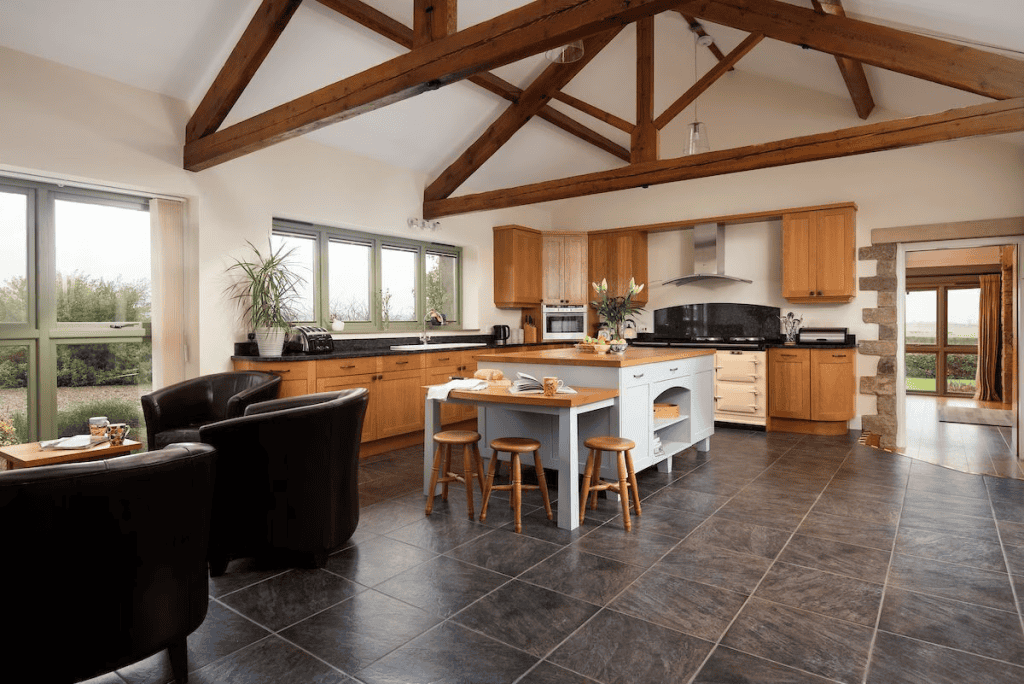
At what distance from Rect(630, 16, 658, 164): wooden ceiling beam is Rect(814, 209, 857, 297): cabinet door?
233cm

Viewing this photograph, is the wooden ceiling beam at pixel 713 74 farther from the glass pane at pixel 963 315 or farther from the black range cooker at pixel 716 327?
the glass pane at pixel 963 315

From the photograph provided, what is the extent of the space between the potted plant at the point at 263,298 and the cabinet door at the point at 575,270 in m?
3.94

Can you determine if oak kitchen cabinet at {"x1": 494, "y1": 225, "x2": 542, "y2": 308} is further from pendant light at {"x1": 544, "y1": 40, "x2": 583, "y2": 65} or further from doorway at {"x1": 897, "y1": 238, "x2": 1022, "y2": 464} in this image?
doorway at {"x1": 897, "y1": 238, "x2": 1022, "y2": 464}

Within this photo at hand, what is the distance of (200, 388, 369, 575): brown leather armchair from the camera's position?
97.4 inches

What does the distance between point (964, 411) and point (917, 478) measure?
15.7ft

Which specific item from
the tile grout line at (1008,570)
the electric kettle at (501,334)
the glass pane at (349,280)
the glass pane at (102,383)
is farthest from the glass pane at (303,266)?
the tile grout line at (1008,570)

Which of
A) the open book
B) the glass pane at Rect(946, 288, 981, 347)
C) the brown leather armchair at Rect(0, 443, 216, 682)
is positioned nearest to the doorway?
the glass pane at Rect(946, 288, 981, 347)

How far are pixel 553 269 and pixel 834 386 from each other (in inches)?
145

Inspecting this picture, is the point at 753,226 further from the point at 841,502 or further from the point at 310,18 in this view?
the point at 310,18

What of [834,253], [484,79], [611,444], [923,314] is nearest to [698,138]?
[834,253]

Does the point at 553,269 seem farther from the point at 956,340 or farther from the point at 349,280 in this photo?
the point at 956,340

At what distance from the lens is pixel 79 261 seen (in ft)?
13.5

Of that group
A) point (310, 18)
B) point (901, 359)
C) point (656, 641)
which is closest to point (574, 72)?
point (310, 18)

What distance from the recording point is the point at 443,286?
7340 millimetres
